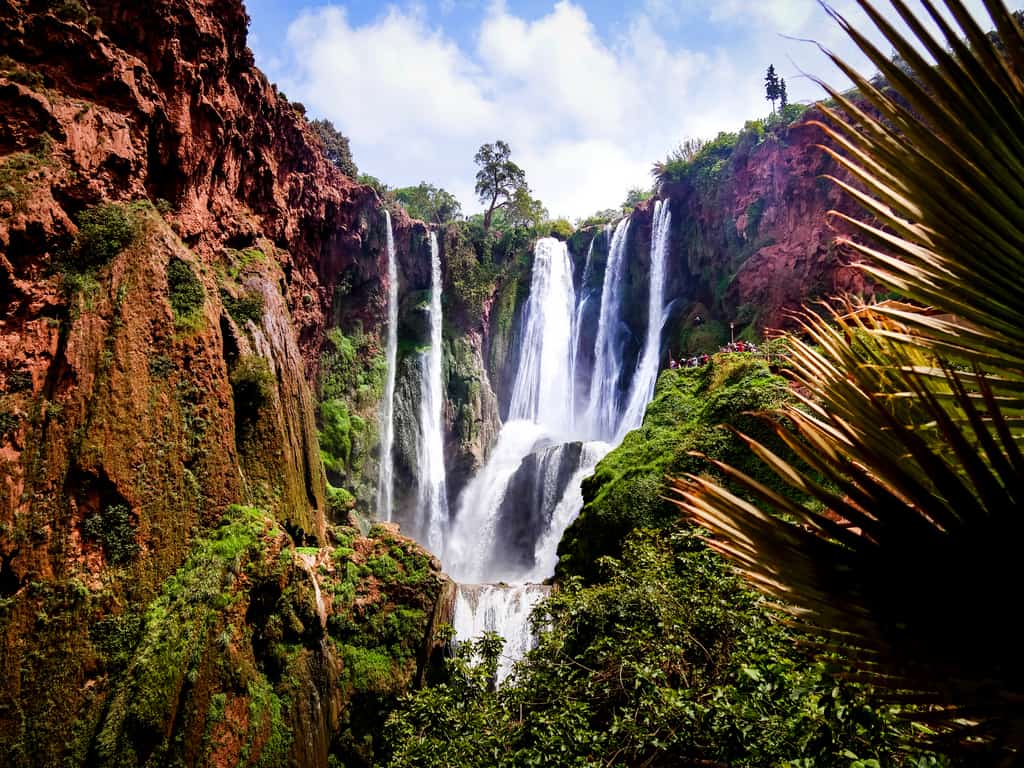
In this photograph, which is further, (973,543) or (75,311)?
(75,311)

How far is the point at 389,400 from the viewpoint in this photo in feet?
84.4

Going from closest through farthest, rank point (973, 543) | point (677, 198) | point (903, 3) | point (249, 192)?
point (973, 543), point (903, 3), point (249, 192), point (677, 198)

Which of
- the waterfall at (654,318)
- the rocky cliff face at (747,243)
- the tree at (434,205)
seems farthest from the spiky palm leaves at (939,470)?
the tree at (434,205)

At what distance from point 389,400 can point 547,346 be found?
1076 cm

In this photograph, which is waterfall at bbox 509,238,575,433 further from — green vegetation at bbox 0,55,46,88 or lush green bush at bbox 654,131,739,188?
green vegetation at bbox 0,55,46,88

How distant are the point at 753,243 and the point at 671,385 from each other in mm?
13359

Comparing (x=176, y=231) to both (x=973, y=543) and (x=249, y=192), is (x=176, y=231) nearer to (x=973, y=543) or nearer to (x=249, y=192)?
(x=249, y=192)

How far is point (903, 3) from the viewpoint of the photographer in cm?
110

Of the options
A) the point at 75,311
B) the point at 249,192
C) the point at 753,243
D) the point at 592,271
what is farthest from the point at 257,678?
the point at 592,271

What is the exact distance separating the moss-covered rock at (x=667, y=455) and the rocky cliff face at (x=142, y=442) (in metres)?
3.95

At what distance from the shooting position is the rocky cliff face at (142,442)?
817 centimetres

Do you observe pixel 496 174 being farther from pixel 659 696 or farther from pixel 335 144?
pixel 659 696

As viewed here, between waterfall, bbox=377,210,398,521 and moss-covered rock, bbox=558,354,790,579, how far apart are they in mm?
12926

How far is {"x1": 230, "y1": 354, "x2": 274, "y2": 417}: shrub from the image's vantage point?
11820 mm
